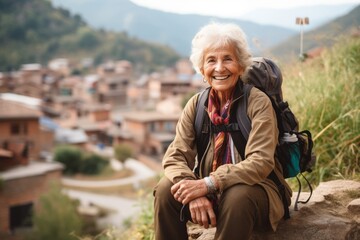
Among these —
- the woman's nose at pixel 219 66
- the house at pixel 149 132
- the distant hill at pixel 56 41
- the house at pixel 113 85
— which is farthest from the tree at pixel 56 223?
the distant hill at pixel 56 41

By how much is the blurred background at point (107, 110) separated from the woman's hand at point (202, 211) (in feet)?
3.32

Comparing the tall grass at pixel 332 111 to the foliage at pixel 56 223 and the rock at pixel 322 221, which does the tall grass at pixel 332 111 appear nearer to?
the rock at pixel 322 221

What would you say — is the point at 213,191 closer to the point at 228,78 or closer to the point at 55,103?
the point at 228,78

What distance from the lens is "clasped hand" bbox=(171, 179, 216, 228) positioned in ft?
7.04

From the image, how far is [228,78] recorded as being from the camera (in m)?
2.39

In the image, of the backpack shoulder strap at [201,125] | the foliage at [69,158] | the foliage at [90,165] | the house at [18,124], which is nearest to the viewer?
the backpack shoulder strap at [201,125]

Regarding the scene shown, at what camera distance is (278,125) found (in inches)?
96.4

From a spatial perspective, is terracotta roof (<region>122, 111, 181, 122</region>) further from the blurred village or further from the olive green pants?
the olive green pants

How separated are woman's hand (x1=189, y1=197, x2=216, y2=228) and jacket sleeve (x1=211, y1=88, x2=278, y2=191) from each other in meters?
0.11

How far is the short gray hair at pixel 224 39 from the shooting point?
7.65 feet

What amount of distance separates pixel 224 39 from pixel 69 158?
2468cm

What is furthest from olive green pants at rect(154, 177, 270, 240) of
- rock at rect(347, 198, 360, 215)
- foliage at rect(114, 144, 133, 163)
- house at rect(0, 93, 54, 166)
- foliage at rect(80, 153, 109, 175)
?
foliage at rect(114, 144, 133, 163)

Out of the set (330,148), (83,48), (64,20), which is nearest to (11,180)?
(330,148)

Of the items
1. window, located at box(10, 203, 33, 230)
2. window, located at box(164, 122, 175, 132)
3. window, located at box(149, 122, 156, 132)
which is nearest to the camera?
window, located at box(10, 203, 33, 230)
